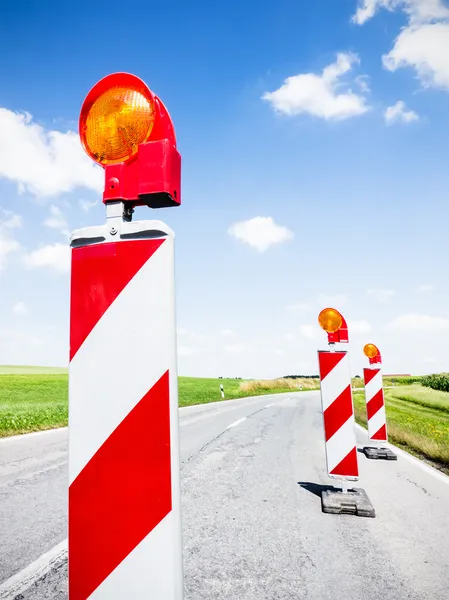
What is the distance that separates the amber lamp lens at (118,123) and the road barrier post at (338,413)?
362cm

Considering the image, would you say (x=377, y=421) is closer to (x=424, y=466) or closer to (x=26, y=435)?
(x=424, y=466)

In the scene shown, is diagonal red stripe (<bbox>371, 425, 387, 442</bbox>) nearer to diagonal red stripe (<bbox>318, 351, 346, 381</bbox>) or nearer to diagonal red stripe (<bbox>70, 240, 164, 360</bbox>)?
diagonal red stripe (<bbox>318, 351, 346, 381</bbox>)

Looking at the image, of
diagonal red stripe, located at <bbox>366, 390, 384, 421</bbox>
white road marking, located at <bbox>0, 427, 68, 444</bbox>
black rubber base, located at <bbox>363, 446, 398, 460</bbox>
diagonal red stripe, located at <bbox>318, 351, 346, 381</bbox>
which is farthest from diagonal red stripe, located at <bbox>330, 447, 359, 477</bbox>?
white road marking, located at <bbox>0, 427, 68, 444</bbox>

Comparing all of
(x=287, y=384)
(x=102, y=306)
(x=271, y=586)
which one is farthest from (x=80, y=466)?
(x=287, y=384)

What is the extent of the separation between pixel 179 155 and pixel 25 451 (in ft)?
24.6

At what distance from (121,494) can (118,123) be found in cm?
112

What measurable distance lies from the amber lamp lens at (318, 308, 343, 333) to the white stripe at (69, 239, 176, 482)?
363 cm

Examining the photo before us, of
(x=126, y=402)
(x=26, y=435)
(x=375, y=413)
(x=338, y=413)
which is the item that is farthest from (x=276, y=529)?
(x=26, y=435)

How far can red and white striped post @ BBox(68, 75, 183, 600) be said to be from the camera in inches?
40.0

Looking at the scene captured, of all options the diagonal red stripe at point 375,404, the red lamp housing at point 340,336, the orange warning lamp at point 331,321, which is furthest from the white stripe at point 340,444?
the diagonal red stripe at point 375,404

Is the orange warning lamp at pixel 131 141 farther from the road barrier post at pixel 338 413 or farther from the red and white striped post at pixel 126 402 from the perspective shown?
the road barrier post at pixel 338 413

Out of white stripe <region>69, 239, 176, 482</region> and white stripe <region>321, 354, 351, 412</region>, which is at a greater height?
white stripe <region>69, 239, 176, 482</region>

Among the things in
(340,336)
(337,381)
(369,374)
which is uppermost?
(340,336)

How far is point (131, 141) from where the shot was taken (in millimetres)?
1264
